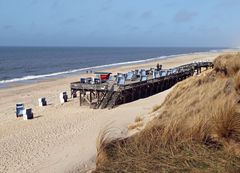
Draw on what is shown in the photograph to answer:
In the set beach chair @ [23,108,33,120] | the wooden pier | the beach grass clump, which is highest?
the beach grass clump

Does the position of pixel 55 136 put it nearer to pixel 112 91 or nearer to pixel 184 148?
pixel 112 91

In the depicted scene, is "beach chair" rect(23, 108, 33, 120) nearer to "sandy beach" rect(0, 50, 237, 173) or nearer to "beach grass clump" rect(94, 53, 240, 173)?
"sandy beach" rect(0, 50, 237, 173)

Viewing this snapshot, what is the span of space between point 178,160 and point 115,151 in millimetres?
1052

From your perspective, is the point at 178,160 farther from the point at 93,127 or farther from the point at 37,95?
the point at 37,95

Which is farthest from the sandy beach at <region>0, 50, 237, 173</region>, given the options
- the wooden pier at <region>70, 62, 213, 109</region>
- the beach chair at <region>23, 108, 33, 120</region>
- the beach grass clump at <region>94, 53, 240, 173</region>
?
the beach grass clump at <region>94, 53, 240, 173</region>

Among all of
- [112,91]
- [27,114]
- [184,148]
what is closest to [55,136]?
[27,114]

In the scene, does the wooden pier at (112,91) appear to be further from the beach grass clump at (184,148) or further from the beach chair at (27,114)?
the beach grass clump at (184,148)

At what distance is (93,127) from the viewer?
1440cm

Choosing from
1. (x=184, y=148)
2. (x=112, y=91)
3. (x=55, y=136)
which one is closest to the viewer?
(x=184, y=148)

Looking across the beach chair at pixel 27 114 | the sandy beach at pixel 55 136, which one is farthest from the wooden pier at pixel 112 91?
the beach chair at pixel 27 114

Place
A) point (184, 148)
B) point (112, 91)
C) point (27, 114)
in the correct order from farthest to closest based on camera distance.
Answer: point (112, 91) → point (27, 114) → point (184, 148)

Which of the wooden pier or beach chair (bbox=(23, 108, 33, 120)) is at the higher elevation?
the wooden pier

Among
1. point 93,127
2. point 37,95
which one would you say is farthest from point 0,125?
point 37,95

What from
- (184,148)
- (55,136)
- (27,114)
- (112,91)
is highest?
(184,148)
